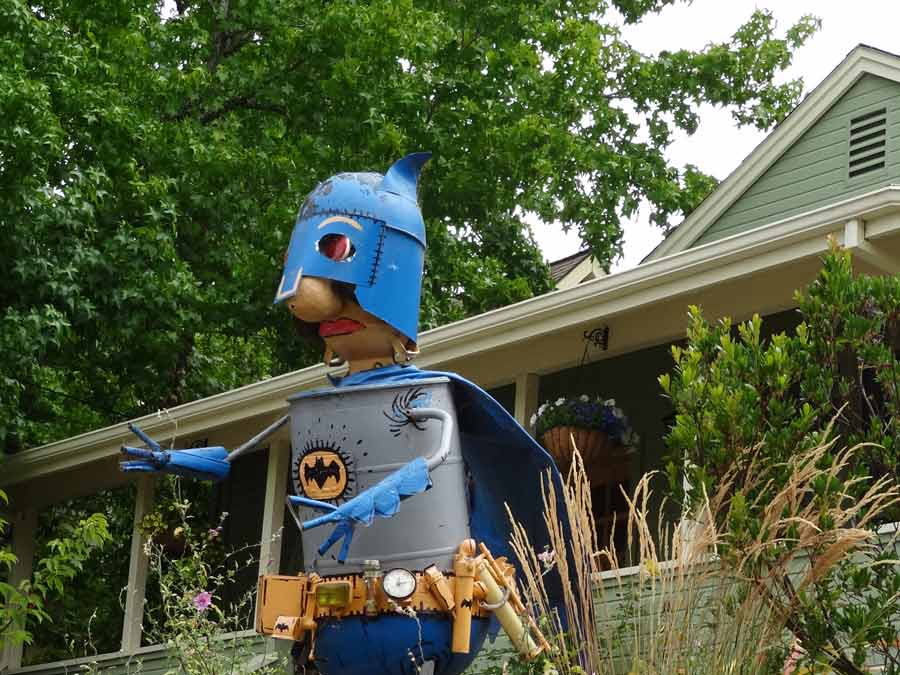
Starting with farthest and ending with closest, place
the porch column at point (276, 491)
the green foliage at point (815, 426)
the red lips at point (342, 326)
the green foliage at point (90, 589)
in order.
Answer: the green foliage at point (90, 589) → the porch column at point (276, 491) → the red lips at point (342, 326) → the green foliage at point (815, 426)

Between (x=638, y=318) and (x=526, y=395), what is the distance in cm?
99

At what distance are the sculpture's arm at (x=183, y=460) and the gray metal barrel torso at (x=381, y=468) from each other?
73 centimetres

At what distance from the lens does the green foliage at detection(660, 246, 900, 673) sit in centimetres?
589

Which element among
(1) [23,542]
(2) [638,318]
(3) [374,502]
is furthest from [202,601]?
(1) [23,542]

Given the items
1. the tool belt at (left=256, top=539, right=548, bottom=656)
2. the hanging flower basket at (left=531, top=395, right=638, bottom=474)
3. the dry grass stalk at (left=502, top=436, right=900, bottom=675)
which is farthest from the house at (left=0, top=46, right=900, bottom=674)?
the tool belt at (left=256, top=539, right=548, bottom=656)

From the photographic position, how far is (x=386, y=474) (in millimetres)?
6562

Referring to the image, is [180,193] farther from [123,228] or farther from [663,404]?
[663,404]

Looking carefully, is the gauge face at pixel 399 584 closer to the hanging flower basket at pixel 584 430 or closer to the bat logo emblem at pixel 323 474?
the bat logo emblem at pixel 323 474

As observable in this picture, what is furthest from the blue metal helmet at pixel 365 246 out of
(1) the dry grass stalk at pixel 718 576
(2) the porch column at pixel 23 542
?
(2) the porch column at pixel 23 542

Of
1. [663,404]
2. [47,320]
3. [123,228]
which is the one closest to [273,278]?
[123,228]

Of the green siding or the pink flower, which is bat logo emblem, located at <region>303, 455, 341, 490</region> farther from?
the green siding

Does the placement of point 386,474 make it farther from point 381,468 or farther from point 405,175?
point 405,175

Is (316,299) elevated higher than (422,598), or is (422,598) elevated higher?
(316,299)

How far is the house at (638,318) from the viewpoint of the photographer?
7840 millimetres
